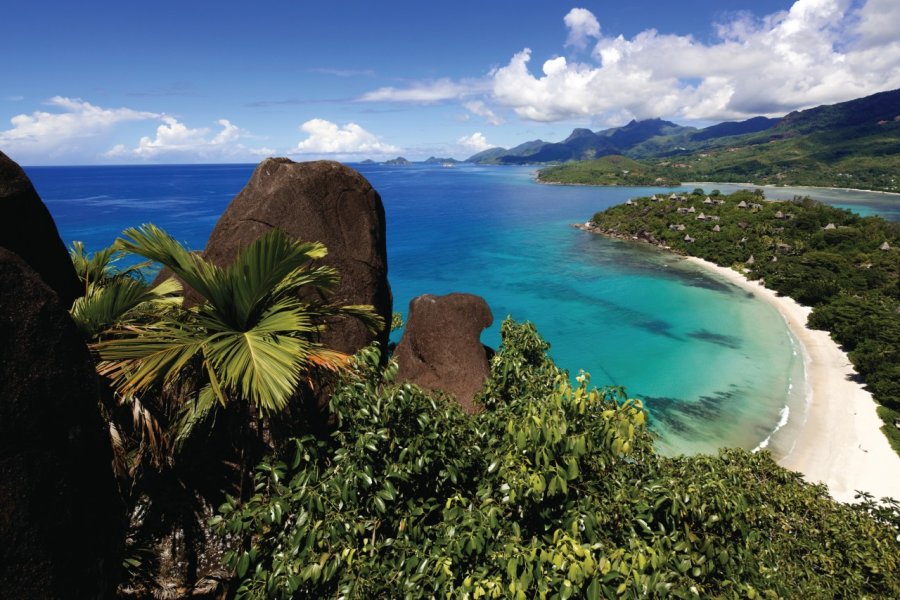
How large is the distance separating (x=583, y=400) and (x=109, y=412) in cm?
→ 562

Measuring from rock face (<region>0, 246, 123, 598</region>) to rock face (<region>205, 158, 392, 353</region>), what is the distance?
4898 millimetres

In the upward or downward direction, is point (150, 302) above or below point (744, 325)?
above

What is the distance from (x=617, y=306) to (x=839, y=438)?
85.7 feet

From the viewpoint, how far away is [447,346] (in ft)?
50.8

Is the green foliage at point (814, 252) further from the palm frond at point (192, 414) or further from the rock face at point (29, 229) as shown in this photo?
the rock face at point (29, 229)

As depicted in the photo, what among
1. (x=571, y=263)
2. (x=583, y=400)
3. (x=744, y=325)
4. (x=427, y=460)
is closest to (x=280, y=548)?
(x=427, y=460)

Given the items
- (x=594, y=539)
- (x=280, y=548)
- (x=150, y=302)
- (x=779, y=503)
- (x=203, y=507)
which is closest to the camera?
(x=594, y=539)

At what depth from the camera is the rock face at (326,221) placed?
8.51m

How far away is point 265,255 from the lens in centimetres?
485

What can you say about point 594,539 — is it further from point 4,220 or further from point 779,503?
point 779,503

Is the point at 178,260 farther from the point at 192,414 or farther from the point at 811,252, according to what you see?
the point at 811,252

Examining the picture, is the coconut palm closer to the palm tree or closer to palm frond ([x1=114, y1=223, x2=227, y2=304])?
palm frond ([x1=114, y1=223, x2=227, y2=304])

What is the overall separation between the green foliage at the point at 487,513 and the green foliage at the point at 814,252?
27461 millimetres

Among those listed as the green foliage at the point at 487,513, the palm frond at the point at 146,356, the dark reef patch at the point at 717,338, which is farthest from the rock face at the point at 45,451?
the dark reef patch at the point at 717,338
